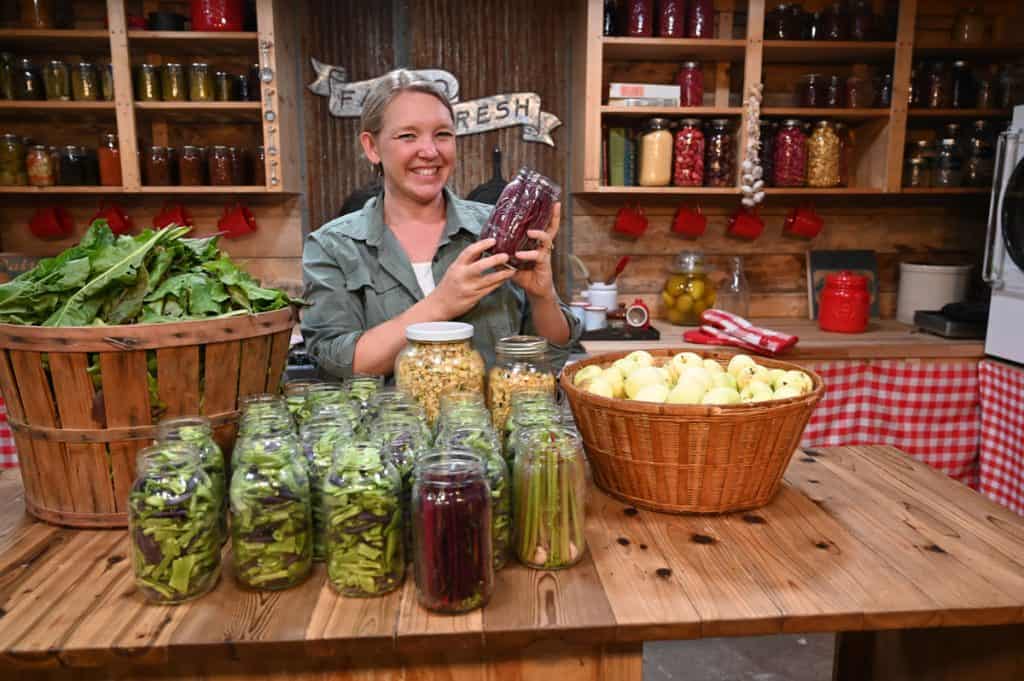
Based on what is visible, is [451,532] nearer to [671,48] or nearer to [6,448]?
[6,448]

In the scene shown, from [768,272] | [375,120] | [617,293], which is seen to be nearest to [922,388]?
[768,272]

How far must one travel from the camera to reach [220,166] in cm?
291

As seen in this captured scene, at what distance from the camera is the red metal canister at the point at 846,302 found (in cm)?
297

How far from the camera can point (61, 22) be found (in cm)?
288

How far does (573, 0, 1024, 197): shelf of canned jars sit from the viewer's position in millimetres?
A: 2891

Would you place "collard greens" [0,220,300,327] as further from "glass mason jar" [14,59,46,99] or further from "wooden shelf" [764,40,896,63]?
"wooden shelf" [764,40,896,63]

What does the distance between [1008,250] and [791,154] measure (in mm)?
882

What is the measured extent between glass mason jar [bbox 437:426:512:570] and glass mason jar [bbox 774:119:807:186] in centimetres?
253

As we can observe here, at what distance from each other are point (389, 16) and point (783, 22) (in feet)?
5.55

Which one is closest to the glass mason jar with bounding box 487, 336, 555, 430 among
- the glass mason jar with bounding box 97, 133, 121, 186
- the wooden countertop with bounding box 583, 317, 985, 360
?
the wooden countertop with bounding box 583, 317, 985, 360

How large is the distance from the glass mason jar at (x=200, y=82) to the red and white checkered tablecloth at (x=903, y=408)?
8.82 feet

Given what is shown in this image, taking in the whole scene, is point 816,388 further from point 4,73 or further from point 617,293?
point 4,73

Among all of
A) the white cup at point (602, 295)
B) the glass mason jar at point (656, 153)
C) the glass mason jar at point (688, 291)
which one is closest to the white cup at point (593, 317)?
the white cup at point (602, 295)

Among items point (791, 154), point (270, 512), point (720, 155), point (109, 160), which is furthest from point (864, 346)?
point (109, 160)
